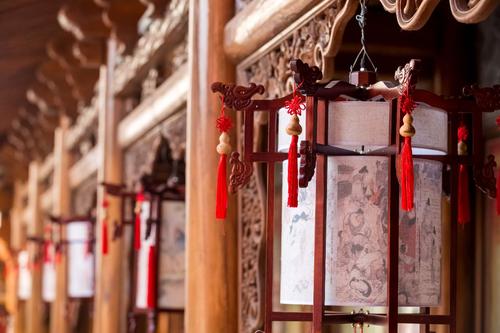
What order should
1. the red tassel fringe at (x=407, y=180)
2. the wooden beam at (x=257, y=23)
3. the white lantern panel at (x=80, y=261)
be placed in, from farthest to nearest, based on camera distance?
the white lantern panel at (x=80, y=261) → the wooden beam at (x=257, y=23) → the red tassel fringe at (x=407, y=180)

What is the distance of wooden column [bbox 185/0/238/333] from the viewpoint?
4.57 m

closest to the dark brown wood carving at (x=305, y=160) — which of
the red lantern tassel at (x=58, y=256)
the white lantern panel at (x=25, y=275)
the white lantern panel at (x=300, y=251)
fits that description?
the white lantern panel at (x=300, y=251)

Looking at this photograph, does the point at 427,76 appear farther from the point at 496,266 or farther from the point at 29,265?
the point at 29,265

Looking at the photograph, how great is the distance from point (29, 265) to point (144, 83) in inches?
197

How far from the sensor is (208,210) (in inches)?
181

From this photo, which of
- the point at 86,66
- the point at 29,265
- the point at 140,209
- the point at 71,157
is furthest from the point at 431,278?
the point at 29,265

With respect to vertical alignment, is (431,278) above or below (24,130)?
below

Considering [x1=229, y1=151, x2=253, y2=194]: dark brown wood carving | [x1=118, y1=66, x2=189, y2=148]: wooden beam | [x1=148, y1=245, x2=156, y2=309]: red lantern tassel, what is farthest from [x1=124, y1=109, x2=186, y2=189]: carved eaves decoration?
[x1=229, y1=151, x2=253, y2=194]: dark brown wood carving

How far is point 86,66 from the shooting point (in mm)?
8195

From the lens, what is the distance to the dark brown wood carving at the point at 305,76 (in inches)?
117

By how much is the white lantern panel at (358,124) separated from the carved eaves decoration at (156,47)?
2.69 metres

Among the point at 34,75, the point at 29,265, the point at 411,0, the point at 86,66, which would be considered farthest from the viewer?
the point at 29,265

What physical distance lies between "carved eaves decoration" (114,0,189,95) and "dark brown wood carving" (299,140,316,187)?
8.98 feet

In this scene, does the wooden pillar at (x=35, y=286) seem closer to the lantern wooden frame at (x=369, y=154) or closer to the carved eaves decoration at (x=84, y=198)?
the carved eaves decoration at (x=84, y=198)
